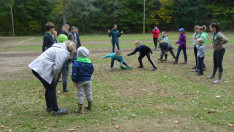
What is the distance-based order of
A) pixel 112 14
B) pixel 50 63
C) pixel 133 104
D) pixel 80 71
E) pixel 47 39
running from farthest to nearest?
pixel 112 14 < pixel 47 39 < pixel 133 104 < pixel 80 71 < pixel 50 63

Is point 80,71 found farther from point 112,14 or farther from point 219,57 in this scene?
point 112,14

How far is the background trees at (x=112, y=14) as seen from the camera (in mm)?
45188

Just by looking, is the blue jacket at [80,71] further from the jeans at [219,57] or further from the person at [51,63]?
the jeans at [219,57]

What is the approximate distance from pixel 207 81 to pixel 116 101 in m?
4.00

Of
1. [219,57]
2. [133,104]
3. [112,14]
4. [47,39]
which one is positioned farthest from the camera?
[112,14]

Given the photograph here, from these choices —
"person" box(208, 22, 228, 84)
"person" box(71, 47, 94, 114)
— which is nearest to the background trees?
"person" box(208, 22, 228, 84)

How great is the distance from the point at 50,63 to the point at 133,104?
98.8 inches

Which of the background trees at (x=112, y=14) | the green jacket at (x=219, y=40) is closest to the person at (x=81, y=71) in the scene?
the green jacket at (x=219, y=40)

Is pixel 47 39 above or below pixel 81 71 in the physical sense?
above

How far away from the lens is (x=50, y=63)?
456 cm

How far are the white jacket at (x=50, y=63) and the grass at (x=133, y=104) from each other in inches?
43.7

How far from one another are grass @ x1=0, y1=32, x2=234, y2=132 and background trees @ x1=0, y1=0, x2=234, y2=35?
38774 mm

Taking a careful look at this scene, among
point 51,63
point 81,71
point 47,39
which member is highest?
point 47,39

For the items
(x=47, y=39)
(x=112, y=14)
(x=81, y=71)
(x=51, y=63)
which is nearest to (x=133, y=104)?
(x=81, y=71)
